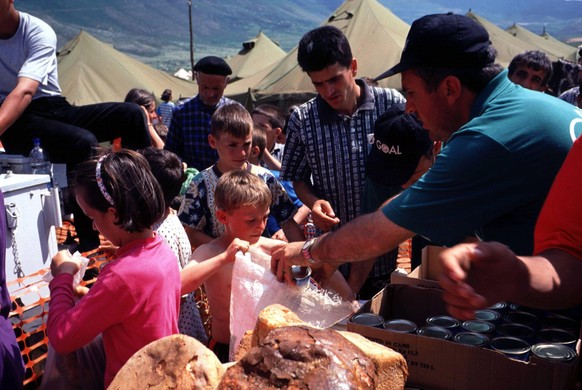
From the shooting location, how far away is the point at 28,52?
3.53m

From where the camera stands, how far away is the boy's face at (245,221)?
2834 millimetres

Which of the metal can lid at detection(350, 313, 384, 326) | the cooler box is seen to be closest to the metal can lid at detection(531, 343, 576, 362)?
the metal can lid at detection(350, 313, 384, 326)

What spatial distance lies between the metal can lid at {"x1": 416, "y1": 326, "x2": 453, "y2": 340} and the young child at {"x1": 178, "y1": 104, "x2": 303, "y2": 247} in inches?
78.8

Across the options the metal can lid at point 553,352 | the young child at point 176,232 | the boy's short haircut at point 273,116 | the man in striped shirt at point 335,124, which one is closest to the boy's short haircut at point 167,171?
the young child at point 176,232

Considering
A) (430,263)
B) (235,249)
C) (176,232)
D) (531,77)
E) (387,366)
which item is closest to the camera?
(387,366)

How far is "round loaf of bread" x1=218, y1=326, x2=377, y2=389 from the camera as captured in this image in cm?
89

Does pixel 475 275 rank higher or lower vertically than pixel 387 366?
higher

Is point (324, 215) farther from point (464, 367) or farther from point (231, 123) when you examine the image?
point (464, 367)

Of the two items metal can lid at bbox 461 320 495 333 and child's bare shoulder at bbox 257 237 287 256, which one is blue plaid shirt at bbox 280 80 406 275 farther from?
metal can lid at bbox 461 320 495 333

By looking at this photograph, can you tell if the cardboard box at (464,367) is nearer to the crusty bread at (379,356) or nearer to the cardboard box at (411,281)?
the crusty bread at (379,356)

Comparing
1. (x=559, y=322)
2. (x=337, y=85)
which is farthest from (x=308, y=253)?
(x=337, y=85)

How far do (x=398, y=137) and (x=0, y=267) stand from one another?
1.84 metres

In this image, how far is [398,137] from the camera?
9.07 feet

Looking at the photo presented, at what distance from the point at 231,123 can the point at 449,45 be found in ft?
6.38
